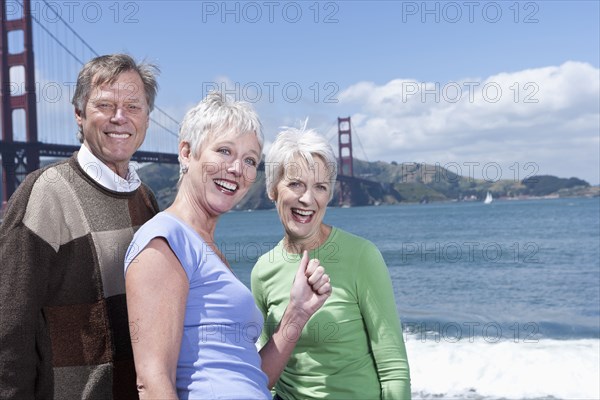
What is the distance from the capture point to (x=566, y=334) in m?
10.6

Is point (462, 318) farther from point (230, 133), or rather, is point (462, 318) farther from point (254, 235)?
point (254, 235)

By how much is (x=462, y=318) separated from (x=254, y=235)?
3171cm

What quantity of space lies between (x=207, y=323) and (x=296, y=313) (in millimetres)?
372

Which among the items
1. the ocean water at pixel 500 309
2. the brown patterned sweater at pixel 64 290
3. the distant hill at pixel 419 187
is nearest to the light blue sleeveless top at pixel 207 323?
the brown patterned sweater at pixel 64 290

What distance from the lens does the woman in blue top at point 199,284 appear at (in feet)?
3.52

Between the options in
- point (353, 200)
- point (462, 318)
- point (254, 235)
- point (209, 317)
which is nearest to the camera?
point (209, 317)

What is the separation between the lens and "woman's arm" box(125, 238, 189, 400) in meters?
1.07

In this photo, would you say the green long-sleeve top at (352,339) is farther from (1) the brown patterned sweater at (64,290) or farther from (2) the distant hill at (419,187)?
(2) the distant hill at (419,187)

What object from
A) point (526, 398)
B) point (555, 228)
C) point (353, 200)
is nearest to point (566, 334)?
point (526, 398)

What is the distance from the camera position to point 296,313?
147 centimetres

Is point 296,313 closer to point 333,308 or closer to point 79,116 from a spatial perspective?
point 333,308

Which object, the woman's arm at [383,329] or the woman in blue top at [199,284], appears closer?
the woman in blue top at [199,284]

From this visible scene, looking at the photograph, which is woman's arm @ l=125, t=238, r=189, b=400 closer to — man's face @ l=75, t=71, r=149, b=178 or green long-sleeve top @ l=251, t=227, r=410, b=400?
man's face @ l=75, t=71, r=149, b=178

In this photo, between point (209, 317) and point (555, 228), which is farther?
point (555, 228)
